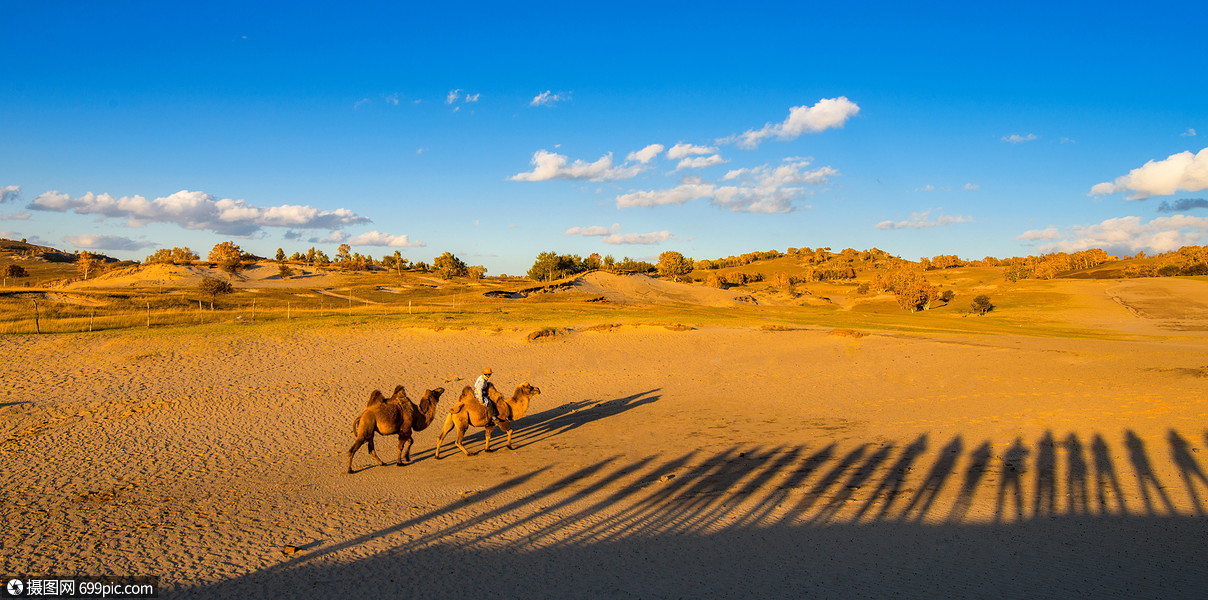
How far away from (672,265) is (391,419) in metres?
112

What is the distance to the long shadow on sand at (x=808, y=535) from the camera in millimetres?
6605

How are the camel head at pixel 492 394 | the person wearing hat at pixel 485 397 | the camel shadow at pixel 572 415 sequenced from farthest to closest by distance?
the camel shadow at pixel 572 415 < the camel head at pixel 492 394 < the person wearing hat at pixel 485 397

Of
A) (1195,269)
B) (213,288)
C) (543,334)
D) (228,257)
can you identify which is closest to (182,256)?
(228,257)

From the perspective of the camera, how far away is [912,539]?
26.1ft

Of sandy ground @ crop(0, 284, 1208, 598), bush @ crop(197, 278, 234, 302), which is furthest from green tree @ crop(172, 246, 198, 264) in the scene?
sandy ground @ crop(0, 284, 1208, 598)

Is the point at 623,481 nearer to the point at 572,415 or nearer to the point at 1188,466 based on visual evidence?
the point at 572,415

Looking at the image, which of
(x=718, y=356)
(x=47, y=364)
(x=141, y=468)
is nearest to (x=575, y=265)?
(x=718, y=356)

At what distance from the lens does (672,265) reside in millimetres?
122000

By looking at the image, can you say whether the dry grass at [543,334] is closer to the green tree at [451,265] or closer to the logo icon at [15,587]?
the logo icon at [15,587]

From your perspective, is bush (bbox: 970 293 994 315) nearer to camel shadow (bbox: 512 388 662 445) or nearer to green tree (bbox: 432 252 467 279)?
camel shadow (bbox: 512 388 662 445)

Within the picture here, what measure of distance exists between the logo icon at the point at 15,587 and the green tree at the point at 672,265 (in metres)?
114

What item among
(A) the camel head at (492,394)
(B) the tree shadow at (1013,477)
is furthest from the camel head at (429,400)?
(B) the tree shadow at (1013,477)

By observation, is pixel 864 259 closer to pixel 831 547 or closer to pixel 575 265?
pixel 575 265

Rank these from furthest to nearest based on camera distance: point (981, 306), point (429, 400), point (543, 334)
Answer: point (981, 306), point (543, 334), point (429, 400)
